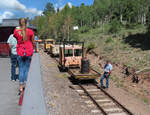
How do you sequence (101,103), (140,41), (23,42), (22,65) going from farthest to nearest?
(140,41) < (101,103) < (22,65) < (23,42)

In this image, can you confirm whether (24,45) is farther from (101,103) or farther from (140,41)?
(140,41)

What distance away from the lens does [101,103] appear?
436 inches

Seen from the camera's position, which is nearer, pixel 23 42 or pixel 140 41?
pixel 23 42

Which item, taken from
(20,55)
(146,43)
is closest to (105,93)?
(20,55)

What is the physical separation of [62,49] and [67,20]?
24.9 m

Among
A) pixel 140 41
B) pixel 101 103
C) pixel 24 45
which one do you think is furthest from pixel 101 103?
pixel 140 41

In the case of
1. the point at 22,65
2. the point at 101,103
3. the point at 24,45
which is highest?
the point at 24,45

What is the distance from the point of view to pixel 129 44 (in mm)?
26203

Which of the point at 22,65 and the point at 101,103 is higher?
the point at 22,65

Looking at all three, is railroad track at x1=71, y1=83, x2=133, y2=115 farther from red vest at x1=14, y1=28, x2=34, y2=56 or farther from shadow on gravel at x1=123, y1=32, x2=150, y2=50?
shadow on gravel at x1=123, y1=32, x2=150, y2=50

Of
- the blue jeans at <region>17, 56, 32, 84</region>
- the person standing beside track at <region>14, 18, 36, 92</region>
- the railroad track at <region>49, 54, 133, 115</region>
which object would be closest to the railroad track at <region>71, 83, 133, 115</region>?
the railroad track at <region>49, 54, 133, 115</region>

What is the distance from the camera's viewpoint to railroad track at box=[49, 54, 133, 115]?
970 centimetres

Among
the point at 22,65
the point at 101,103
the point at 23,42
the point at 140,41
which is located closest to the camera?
the point at 23,42

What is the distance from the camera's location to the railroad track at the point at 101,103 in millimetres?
9704
